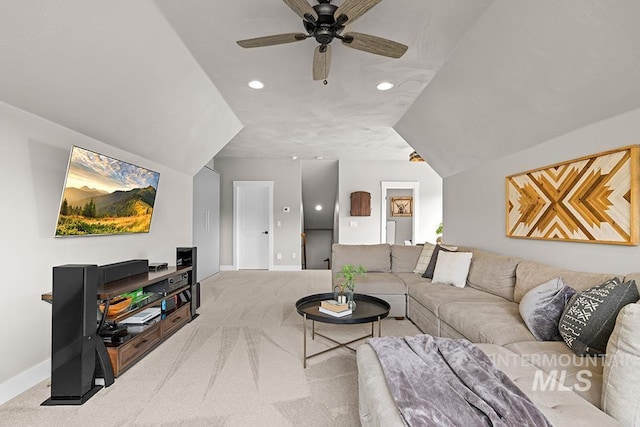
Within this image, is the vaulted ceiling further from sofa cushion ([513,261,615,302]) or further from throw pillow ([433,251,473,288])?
throw pillow ([433,251,473,288])

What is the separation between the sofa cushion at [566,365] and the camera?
4.66 ft

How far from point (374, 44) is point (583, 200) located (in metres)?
2.01

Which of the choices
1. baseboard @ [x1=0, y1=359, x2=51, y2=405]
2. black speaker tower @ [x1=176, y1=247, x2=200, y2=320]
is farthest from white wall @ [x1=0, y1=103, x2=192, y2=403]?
black speaker tower @ [x1=176, y1=247, x2=200, y2=320]

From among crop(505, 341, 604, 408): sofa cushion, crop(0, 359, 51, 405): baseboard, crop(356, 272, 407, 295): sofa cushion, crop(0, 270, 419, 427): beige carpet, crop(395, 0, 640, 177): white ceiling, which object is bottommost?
crop(0, 270, 419, 427): beige carpet

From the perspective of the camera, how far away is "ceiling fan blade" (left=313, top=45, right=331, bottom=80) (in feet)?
7.29

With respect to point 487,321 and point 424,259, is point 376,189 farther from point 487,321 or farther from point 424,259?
point 487,321

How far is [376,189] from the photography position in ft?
24.5

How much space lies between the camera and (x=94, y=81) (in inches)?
93.3

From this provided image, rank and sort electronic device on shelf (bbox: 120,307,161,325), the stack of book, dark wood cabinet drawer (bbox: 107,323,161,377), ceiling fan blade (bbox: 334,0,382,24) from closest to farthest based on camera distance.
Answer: ceiling fan blade (bbox: 334,0,382,24), dark wood cabinet drawer (bbox: 107,323,161,377), the stack of book, electronic device on shelf (bbox: 120,307,161,325)

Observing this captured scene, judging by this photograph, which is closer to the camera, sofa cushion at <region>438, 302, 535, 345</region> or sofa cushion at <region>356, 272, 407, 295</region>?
sofa cushion at <region>438, 302, 535, 345</region>

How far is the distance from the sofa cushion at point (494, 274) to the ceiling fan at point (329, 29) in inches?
85.8

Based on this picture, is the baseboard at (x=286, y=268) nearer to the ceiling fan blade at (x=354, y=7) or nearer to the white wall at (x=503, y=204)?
the white wall at (x=503, y=204)

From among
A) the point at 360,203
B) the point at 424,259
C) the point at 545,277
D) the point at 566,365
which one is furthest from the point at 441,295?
the point at 360,203

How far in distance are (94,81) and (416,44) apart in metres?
2.54
